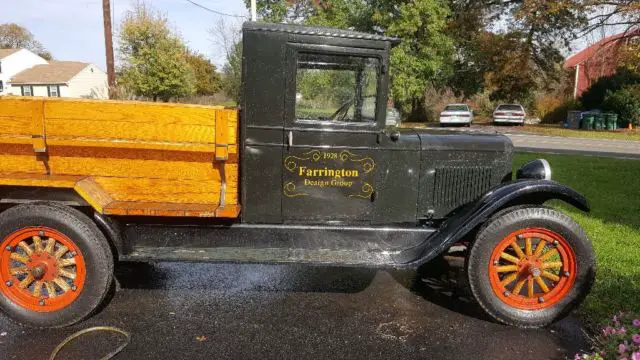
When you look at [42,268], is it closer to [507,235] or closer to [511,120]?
[507,235]

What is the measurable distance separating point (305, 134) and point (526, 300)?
2077mm

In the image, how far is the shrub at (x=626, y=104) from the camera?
84.9ft

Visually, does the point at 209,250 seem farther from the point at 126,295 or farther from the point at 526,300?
the point at 526,300

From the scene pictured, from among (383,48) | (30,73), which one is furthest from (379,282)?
(30,73)

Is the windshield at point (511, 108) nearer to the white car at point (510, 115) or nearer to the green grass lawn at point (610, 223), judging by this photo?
the white car at point (510, 115)

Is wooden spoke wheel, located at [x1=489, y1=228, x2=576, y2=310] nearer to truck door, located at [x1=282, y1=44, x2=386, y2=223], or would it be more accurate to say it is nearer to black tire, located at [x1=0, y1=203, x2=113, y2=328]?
truck door, located at [x1=282, y1=44, x2=386, y2=223]

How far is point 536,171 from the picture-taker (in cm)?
398

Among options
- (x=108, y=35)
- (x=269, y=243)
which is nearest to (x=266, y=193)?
(x=269, y=243)

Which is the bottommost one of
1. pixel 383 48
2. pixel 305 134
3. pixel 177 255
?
pixel 177 255

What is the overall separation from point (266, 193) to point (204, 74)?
116 ft

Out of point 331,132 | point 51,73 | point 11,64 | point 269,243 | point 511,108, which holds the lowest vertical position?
point 269,243

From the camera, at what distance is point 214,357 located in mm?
2965

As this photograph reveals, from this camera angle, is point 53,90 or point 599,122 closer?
point 599,122

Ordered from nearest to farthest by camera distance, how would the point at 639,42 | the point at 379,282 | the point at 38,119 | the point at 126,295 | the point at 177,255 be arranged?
1. the point at 38,119
2. the point at 177,255
3. the point at 126,295
4. the point at 379,282
5. the point at 639,42
